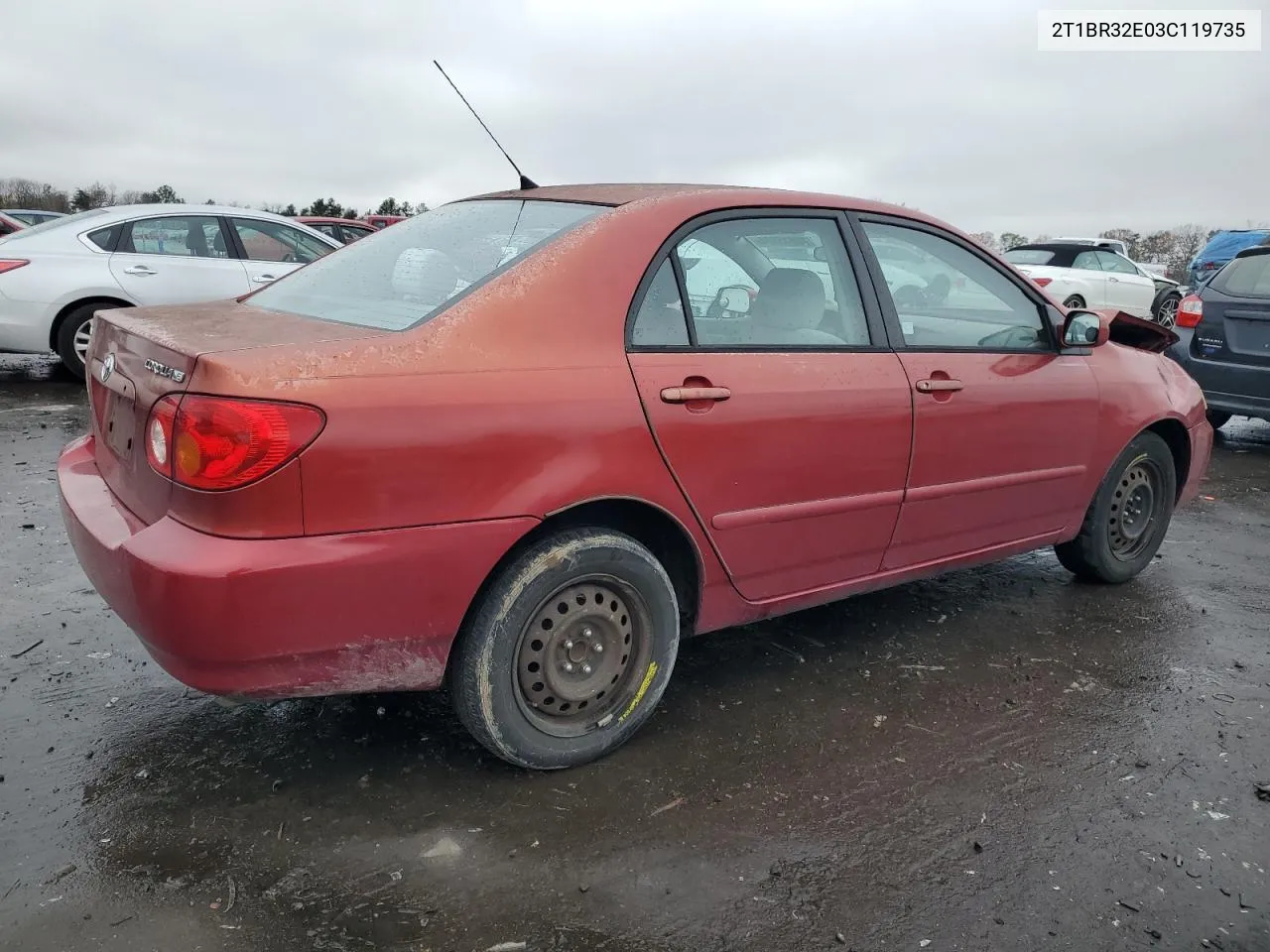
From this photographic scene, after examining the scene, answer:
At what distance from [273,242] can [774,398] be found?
705cm

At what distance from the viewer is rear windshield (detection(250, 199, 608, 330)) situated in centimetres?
264

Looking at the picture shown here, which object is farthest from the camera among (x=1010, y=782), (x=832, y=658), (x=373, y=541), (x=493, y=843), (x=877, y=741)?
(x=832, y=658)

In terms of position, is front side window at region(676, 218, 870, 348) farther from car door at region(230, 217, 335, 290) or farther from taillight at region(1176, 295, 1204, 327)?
car door at region(230, 217, 335, 290)

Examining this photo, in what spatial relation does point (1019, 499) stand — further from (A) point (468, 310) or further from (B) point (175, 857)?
(B) point (175, 857)

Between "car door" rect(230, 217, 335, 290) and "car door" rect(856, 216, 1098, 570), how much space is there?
6263mm

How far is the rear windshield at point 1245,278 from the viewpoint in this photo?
7316 millimetres

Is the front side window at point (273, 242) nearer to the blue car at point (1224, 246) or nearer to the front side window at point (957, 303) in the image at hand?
the front side window at point (957, 303)

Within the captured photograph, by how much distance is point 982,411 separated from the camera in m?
3.44

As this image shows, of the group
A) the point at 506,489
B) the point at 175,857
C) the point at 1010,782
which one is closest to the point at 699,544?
the point at 506,489

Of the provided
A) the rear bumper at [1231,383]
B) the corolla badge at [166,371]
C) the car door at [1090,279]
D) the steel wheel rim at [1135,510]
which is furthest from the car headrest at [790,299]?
the car door at [1090,279]

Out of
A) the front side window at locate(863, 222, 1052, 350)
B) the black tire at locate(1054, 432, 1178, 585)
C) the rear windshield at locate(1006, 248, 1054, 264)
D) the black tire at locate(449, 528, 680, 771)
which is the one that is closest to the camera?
the black tire at locate(449, 528, 680, 771)

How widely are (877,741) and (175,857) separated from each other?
191 cm

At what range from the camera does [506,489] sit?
2.37 metres

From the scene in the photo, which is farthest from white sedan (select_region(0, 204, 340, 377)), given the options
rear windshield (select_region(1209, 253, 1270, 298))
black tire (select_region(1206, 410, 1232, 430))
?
black tire (select_region(1206, 410, 1232, 430))
